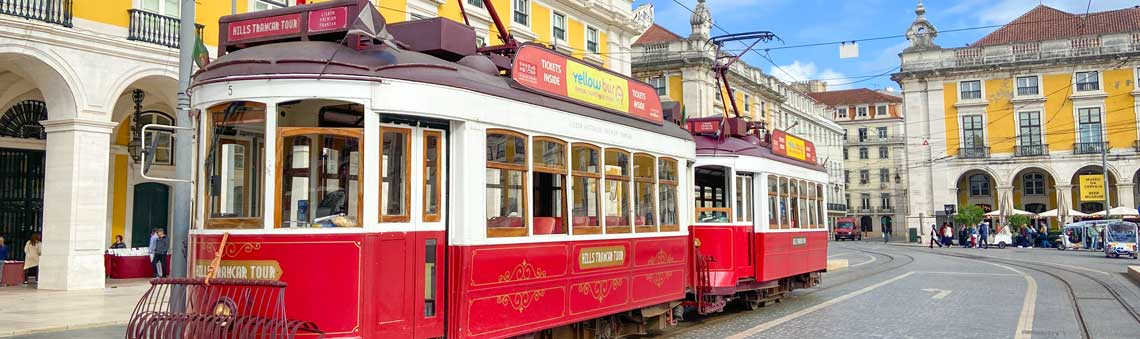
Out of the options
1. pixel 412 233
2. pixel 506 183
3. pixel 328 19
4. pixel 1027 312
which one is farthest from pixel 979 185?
pixel 328 19

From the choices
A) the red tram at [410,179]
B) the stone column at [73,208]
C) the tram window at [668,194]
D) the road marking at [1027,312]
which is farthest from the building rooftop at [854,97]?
the red tram at [410,179]

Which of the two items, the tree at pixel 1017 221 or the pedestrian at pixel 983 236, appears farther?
the tree at pixel 1017 221

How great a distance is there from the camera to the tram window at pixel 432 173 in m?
6.61

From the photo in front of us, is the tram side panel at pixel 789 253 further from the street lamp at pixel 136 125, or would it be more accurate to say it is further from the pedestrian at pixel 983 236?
A: the pedestrian at pixel 983 236

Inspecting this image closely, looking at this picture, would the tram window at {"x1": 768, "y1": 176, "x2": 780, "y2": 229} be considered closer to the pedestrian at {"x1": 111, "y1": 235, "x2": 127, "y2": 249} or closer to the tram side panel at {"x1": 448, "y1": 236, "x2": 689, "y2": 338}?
the tram side panel at {"x1": 448, "y1": 236, "x2": 689, "y2": 338}

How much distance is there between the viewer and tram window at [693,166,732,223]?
13.0 meters

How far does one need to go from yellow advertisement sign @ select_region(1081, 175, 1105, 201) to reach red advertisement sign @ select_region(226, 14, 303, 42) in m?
53.0

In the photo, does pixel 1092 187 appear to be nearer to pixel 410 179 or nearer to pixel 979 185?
pixel 979 185

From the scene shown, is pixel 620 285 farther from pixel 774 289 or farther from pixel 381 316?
pixel 774 289

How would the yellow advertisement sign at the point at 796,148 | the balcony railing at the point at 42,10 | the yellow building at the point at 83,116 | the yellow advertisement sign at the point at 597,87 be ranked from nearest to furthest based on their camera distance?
the yellow advertisement sign at the point at 597,87, the yellow advertisement sign at the point at 796,148, the balcony railing at the point at 42,10, the yellow building at the point at 83,116

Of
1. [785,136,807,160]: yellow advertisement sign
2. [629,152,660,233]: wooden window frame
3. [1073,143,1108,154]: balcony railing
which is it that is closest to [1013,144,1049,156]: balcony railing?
[1073,143,1108,154]: balcony railing

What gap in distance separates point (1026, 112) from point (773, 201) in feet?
156

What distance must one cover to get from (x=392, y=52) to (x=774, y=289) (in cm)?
1003

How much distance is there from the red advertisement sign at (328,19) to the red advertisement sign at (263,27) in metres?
0.13
